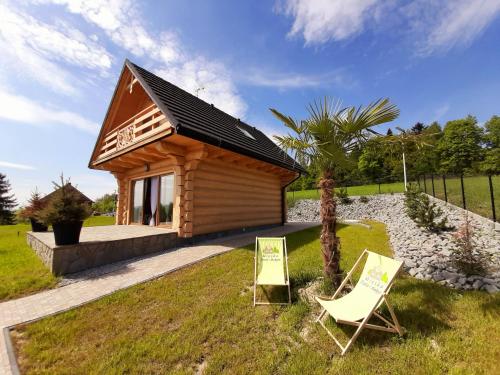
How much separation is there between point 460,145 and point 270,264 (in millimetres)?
53814

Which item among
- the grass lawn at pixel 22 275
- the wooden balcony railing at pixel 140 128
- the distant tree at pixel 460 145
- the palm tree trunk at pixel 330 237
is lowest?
the grass lawn at pixel 22 275

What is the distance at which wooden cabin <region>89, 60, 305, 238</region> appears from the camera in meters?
7.39

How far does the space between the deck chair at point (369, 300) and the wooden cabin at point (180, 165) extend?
12.4ft

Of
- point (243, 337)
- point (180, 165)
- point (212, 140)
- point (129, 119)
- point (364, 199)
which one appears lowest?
point (243, 337)

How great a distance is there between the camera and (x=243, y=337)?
295 centimetres

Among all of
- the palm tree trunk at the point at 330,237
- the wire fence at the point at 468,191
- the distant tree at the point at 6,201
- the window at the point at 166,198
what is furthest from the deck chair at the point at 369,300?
the distant tree at the point at 6,201

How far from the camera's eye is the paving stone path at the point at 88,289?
3.43m

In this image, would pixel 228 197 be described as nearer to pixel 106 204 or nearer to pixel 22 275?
pixel 22 275

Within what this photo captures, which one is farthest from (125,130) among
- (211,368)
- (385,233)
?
(385,233)

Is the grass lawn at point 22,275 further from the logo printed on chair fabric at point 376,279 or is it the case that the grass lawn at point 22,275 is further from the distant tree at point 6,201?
the distant tree at point 6,201

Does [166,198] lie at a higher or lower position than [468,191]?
lower

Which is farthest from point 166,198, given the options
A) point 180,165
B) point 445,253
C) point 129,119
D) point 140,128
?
point 445,253

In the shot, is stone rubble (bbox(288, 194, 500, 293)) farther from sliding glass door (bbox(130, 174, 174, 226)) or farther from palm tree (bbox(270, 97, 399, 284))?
sliding glass door (bbox(130, 174, 174, 226))

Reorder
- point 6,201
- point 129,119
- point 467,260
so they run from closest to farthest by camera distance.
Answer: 1. point 467,260
2. point 129,119
3. point 6,201
